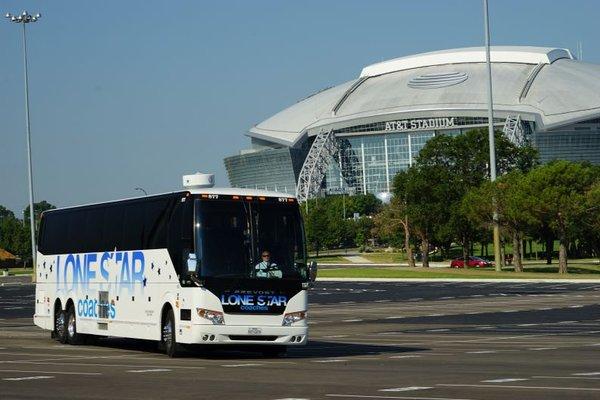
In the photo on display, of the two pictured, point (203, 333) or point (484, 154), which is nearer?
point (203, 333)

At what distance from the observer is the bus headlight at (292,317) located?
79.9 ft

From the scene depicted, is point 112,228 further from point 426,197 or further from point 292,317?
point 426,197

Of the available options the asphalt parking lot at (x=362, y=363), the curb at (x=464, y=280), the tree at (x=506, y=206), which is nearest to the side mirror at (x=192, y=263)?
the asphalt parking lot at (x=362, y=363)

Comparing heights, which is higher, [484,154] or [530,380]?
[484,154]

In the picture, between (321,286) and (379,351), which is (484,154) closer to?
(321,286)

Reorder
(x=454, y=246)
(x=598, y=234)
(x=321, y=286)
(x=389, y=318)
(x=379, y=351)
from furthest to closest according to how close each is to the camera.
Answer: (x=454, y=246)
(x=598, y=234)
(x=321, y=286)
(x=389, y=318)
(x=379, y=351)

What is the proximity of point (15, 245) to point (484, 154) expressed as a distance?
81.9 meters

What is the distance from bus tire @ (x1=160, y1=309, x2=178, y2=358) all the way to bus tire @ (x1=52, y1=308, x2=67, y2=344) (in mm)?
5672

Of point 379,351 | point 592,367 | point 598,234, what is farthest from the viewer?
point 598,234

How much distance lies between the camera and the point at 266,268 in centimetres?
2434

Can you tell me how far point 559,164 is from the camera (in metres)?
88.9

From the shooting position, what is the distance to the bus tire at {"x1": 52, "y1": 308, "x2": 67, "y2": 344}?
30.6m

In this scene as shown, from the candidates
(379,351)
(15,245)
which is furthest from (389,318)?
(15,245)

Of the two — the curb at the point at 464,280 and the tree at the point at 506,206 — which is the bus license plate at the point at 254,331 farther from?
the tree at the point at 506,206
